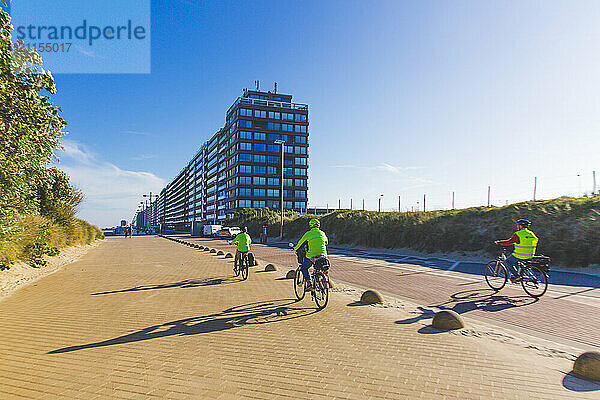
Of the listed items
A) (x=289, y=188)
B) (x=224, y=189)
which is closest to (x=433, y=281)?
(x=289, y=188)

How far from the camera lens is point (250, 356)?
453 cm

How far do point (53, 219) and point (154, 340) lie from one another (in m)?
18.8

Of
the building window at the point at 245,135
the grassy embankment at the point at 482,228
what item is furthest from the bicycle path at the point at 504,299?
the building window at the point at 245,135

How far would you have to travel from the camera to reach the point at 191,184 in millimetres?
131625

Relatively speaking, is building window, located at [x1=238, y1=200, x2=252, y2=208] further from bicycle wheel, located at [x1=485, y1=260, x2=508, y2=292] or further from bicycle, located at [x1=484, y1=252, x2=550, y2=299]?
bicycle, located at [x1=484, y1=252, x2=550, y2=299]

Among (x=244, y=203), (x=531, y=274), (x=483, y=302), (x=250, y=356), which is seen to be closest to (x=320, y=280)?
(x=250, y=356)

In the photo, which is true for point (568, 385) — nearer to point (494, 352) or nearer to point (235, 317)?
point (494, 352)

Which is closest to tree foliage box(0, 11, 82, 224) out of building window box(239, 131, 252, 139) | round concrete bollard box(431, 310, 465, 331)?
round concrete bollard box(431, 310, 465, 331)

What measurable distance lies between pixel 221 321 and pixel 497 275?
288 inches

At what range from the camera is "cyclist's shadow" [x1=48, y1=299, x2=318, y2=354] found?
5219mm

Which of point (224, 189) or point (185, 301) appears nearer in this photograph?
point (185, 301)

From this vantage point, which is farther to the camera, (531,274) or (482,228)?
(482,228)

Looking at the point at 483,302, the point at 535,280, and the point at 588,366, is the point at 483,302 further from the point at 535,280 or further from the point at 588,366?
the point at 588,366

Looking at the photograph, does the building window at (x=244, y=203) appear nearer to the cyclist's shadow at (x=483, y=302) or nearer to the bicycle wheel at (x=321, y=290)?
the cyclist's shadow at (x=483, y=302)
